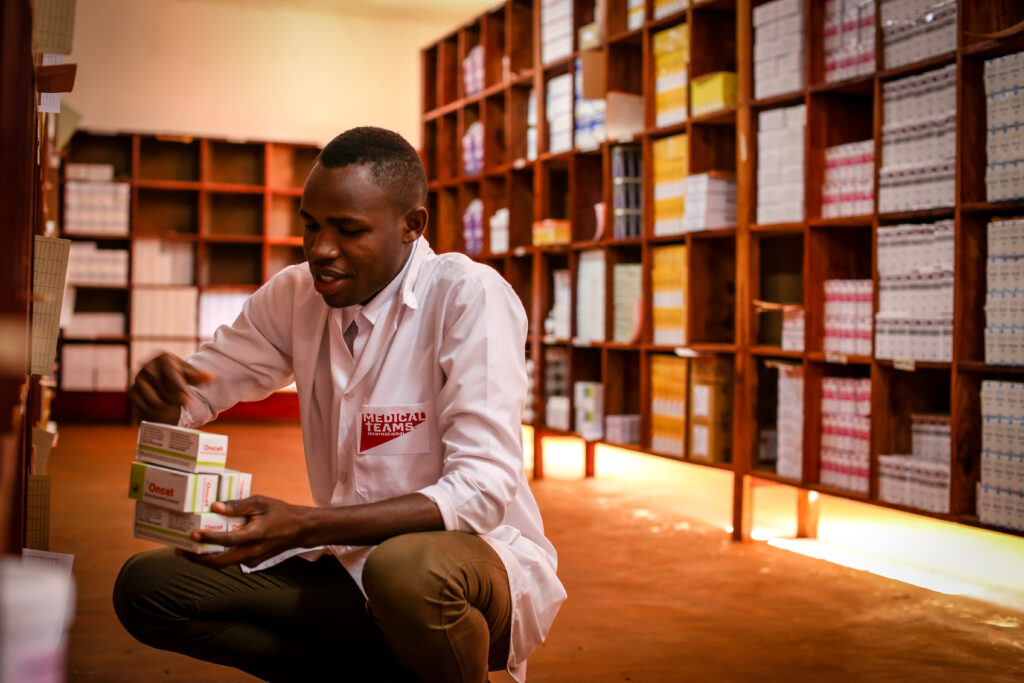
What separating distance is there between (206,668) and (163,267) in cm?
650

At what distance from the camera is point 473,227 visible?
273 inches

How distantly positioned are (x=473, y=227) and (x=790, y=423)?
324 centimetres

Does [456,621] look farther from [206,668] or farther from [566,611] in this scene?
[566,611]

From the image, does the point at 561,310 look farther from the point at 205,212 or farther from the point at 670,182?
the point at 205,212

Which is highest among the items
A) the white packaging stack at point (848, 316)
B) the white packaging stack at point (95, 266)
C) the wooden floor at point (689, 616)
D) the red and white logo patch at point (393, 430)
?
the white packaging stack at point (95, 266)

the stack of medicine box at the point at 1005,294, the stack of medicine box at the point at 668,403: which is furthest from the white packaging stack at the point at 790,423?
the stack of medicine box at the point at 1005,294

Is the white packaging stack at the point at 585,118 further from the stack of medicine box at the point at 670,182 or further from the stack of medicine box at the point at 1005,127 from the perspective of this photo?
the stack of medicine box at the point at 1005,127

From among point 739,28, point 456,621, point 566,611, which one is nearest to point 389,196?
point 456,621

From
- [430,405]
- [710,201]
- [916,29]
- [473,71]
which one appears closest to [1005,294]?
[916,29]

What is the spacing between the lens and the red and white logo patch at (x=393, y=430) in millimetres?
1896

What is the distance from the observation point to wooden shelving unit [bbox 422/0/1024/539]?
344 centimetres

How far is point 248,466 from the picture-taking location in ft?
20.3

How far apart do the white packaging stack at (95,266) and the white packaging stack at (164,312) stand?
0.66 ft

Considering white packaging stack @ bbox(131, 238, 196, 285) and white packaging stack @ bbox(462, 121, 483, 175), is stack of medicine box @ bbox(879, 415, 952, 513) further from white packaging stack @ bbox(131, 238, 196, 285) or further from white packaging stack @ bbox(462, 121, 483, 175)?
white packaging stack @ bbox(131, 238, 196, 285)
